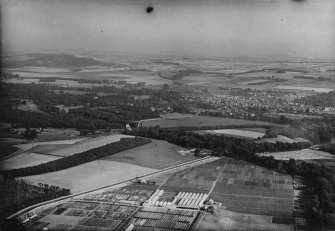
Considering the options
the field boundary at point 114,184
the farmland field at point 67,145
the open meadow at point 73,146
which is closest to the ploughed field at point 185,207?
the field boundary at point 114,184

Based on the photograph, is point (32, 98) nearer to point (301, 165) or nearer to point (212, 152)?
point (212, 152)

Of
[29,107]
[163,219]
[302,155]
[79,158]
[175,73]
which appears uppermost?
[175,73]

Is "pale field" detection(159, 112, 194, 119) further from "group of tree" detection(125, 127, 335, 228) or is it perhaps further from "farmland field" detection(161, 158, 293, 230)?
"farmland field" detection(161, 158, 293, 230)

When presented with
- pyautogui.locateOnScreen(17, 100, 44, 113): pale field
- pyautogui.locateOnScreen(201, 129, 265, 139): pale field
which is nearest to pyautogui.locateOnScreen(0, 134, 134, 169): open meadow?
pyautogui.locateOnScreen(201, 129, 265, 139): pale field

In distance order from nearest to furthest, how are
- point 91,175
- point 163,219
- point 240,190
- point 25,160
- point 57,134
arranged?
point 163,219 < point 240,190 < point 91,175 < point 25,160 < point 57,134

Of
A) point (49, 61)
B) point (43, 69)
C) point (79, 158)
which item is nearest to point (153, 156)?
point (79, 158)

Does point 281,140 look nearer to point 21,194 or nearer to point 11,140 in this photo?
point 21,194
